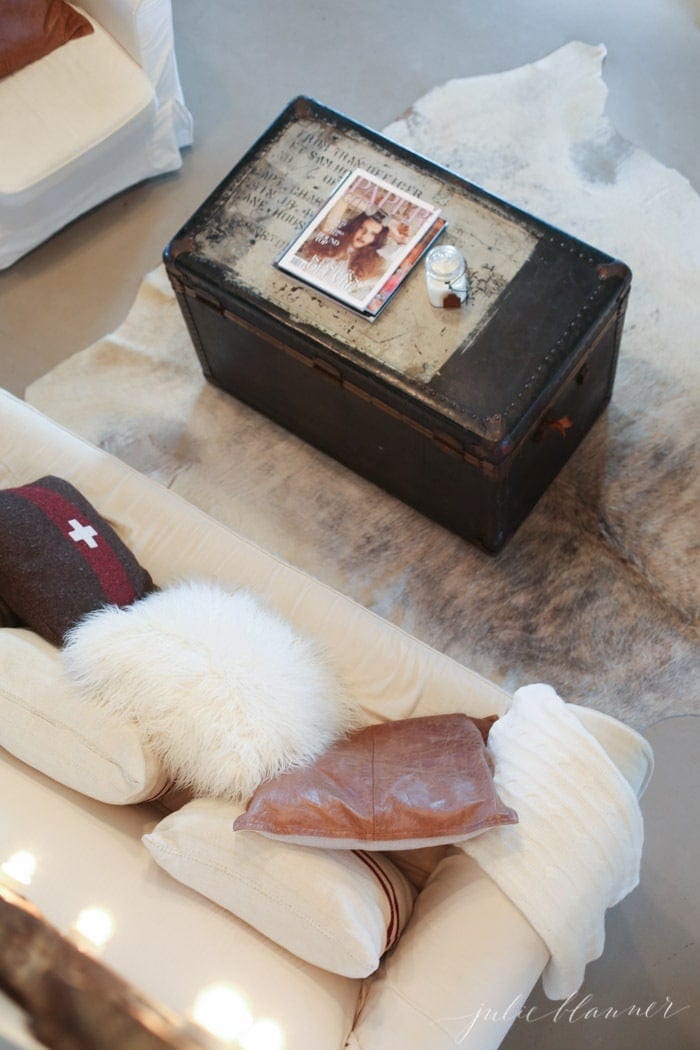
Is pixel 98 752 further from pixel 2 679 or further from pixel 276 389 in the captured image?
pixel 276 389

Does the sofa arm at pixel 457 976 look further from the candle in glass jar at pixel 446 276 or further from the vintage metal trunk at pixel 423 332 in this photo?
the candle in glass jar at pixel 446 276

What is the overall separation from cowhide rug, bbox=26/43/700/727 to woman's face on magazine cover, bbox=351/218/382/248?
0.60 meters

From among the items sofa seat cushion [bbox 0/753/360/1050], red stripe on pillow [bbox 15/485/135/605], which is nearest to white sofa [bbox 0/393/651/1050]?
sofa seat cushion [bbox 0/753/360/1050]

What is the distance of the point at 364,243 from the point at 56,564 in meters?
0.92

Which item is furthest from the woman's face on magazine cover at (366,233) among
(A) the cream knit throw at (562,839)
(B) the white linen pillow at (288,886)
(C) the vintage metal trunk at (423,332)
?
(B) the white linen pillow at (288,886)

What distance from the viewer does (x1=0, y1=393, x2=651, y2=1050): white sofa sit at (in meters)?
1.51

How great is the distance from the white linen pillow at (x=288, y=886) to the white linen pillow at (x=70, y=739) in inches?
3.5

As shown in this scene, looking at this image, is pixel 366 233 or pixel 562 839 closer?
pixel 562 839

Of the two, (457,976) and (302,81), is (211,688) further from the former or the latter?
(302,81)

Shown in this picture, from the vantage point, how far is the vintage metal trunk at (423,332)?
205cm

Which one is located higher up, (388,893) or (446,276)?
(446,276)

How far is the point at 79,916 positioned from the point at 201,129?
2.28 m

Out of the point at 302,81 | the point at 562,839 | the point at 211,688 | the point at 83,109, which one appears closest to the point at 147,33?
the point at 83,109

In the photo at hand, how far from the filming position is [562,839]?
1590 millimetres
